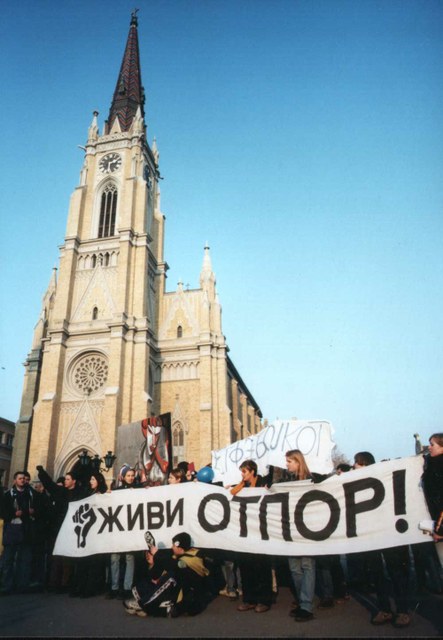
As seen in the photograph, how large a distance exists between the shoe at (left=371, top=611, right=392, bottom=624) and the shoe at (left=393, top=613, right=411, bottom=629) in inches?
6.5

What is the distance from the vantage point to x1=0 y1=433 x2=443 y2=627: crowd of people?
488 cm

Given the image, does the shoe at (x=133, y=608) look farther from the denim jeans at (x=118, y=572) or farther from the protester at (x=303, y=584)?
the protester at (x=303, y=584)

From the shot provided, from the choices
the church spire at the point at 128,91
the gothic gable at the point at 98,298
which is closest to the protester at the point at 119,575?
the gothic gable at the point at 98,298

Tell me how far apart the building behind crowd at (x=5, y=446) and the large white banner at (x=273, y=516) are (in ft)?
107

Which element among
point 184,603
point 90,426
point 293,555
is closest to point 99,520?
point 184,603

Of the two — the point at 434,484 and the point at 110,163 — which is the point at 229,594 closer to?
the point at 434,484

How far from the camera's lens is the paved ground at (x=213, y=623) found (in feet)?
14.5

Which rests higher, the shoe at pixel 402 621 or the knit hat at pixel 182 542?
the knit hat at pixel 182 542

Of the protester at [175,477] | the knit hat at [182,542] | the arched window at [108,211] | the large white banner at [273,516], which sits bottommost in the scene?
the knit hat at [182,542]

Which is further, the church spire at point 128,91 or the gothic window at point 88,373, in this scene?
the church spire at point 128,91

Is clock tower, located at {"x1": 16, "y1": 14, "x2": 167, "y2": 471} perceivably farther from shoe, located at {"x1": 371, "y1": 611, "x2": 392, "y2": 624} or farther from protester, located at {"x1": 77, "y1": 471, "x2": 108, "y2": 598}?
shoe, located at {"x1": 371, "y1": 611, "x2": 392, "y2": 624}

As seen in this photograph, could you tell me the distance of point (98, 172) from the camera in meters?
36.3

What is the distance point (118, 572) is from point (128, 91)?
47.6 metres

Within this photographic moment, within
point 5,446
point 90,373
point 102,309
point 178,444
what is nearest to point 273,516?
point 178,444
